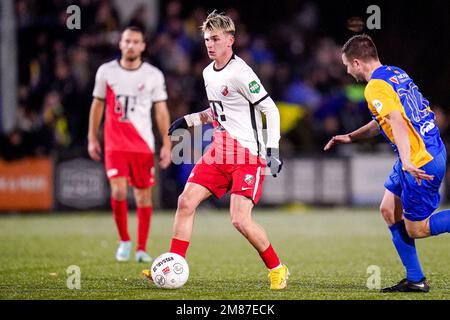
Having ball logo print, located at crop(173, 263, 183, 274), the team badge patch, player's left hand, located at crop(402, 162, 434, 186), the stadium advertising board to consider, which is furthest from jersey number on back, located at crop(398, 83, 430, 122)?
the stadium advertising board

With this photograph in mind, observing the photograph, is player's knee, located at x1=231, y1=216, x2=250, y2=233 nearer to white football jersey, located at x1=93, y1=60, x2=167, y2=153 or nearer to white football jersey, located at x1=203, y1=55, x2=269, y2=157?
white football jersey, located at x1=203, y1=55, x2=269, y2=157

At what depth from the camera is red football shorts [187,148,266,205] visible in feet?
24.5

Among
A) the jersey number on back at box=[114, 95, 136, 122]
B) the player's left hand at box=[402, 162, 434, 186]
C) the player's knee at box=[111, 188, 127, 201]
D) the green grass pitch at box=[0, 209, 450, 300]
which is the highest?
the jersey number on back at box=[114, 95, 136, 122]

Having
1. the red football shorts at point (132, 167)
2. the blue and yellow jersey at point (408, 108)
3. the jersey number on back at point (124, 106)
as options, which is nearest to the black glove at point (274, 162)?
the blue and yellow jersey at point (408, 108)

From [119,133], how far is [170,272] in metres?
3.11

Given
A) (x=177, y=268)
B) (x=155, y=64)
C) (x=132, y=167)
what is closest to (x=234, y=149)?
(x=177, y=268)

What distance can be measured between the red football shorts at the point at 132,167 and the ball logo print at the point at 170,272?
2.78 metres

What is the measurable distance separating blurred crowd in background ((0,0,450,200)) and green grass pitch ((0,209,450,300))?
1.72m

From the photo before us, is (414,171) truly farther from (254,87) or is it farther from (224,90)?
(224,90)

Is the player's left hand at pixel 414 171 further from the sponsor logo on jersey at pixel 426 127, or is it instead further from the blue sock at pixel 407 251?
the blue sock at pixel 407 251

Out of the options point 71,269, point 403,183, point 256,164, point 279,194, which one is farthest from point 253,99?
point 279,194

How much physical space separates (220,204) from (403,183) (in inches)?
408

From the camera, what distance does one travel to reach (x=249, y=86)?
7.40m

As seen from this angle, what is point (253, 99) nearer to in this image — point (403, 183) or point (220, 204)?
point (403, 183)
